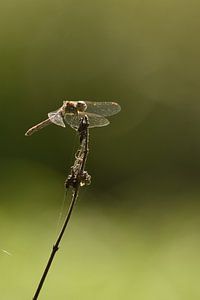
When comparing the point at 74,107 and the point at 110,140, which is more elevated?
the point at 110,140

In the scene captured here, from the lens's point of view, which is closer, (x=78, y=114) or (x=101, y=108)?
(x=78, y=114)

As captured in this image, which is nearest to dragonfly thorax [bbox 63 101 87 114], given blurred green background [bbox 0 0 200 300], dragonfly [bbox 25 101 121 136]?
dragonfly [bbox 25 101 121 136]

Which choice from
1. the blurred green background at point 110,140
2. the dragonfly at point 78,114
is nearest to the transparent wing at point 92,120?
the dragonfly at point 78,114

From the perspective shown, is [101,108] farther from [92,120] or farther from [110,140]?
[110,140]

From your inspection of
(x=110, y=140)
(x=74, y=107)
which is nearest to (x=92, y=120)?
(x=74, y=107)

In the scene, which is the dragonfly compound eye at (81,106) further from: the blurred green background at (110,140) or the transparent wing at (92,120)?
the blurred green background at (110,140)

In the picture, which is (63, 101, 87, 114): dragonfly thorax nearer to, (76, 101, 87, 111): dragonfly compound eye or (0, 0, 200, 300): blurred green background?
(76, 101, 87, 111): dragonfly compound eye

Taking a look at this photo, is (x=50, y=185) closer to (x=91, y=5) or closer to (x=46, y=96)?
(x=46, y=96)

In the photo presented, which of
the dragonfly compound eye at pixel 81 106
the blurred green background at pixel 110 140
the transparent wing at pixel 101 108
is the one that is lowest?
the dragonfly compound eye at pixel 81 106
